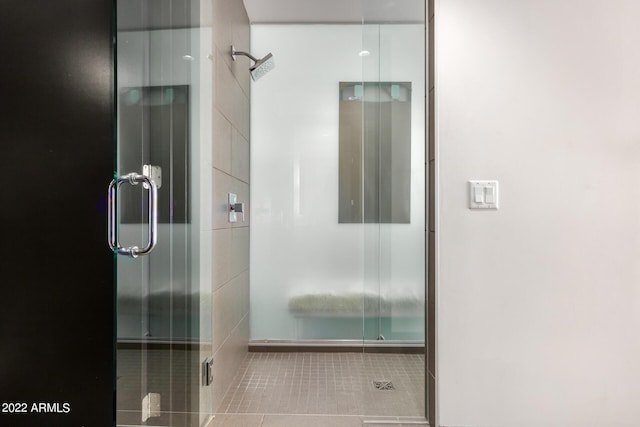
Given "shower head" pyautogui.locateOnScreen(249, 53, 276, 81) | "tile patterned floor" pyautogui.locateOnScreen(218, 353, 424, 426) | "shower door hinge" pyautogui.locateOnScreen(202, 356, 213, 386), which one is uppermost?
"shower head" pyautogui.locateOnScreen(249, 53, 276, 81)

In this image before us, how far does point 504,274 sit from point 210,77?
1597 mm

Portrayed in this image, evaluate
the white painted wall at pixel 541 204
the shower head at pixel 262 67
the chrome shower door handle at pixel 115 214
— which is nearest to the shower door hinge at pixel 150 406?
the chrome shower door handle at pixel 115 214

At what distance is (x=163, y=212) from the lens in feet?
4.32

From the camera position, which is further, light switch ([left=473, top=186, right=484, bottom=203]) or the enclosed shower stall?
light switch ([left=473, top=186, right=484, bottom=203])

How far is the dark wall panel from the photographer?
3.78ft

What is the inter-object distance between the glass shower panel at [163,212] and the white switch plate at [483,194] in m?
1.18

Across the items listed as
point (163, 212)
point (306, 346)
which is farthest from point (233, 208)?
point (306, 346)

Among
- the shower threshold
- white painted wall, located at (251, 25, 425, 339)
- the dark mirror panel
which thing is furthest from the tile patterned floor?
the dark mirror panel

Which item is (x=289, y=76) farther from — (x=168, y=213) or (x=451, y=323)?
(x=451, y=323)

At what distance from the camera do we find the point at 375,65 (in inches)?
70.6

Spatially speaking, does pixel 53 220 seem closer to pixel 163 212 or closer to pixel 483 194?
pixel 163 212

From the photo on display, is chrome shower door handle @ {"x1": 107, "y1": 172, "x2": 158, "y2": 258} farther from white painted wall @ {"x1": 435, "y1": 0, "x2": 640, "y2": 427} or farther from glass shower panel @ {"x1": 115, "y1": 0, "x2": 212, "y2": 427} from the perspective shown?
white painted wall @ {"x1": 435, "y1": 0, "x2": 640, "y2": 427}

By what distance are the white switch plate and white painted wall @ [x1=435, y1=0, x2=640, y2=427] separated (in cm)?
3

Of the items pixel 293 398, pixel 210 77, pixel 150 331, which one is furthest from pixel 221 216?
pixel 293 398
